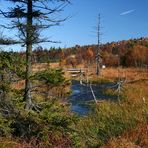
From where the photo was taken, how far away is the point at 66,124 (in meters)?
12.2

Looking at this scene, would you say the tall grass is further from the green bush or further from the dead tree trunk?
the dead tree trunk

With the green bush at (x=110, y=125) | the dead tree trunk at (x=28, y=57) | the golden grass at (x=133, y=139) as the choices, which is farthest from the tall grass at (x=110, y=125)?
the dead tree trunk at (x=28, y=57)

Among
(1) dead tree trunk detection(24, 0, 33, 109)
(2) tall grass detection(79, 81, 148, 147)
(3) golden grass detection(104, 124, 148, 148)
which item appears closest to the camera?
(3) golden grass detection(104, 124, 148, 148)

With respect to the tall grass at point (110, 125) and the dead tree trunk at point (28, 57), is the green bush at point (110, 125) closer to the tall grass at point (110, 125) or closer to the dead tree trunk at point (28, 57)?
the tall grass at point (110, 125)

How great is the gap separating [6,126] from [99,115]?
20.1 ft

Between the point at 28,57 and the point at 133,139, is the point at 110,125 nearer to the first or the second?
the point at 133,139

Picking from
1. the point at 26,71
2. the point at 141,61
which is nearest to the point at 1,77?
the point at 26,71

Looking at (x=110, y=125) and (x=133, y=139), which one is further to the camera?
(x=110, y=125)

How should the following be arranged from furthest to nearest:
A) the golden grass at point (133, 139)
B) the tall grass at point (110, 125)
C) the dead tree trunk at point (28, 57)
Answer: the tall grass at point (110, 125) → the dead tree trunk at point (28, 57) → the golden grass at point (133, 139)

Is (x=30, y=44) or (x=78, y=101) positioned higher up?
(x=30, y=44)

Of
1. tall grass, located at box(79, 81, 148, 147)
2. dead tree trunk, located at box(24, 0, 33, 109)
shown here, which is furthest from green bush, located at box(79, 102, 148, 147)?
dead tree trunk, located at box(24, 0, 33, 109)

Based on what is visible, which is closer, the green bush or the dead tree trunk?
the dead tree trunk

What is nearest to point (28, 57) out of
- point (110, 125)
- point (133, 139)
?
point (133, 139)

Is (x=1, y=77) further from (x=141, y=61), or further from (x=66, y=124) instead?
(x=141, y=61)
